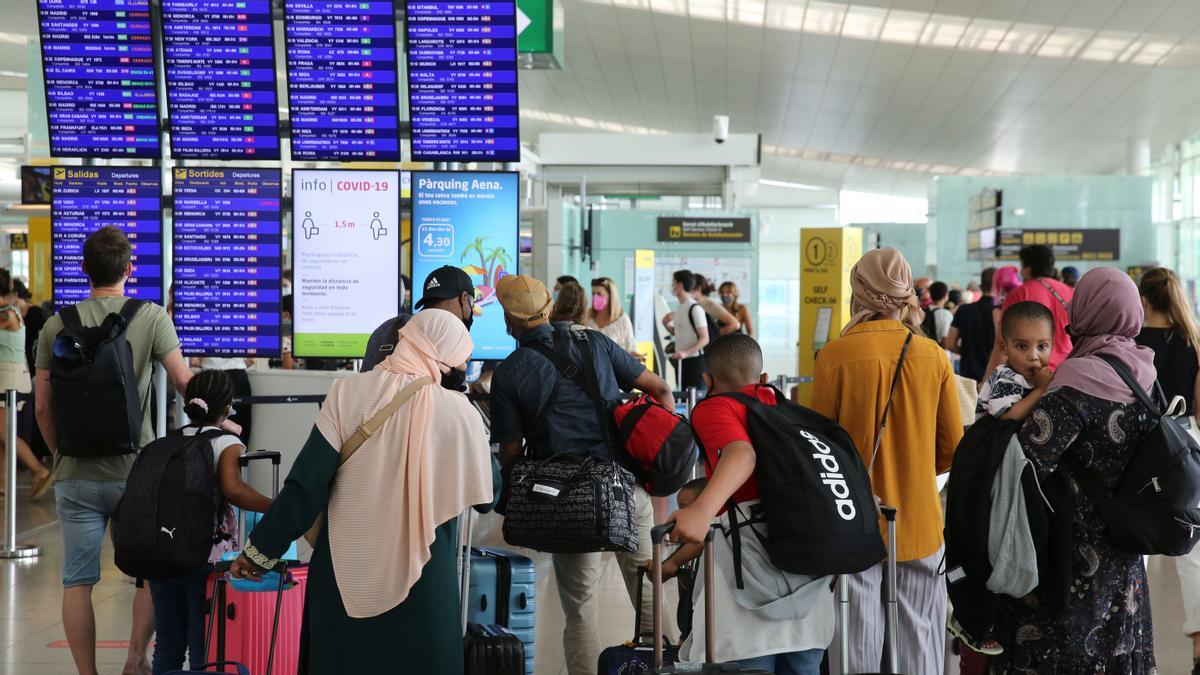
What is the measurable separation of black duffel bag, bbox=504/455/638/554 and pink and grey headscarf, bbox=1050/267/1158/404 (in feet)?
4.78

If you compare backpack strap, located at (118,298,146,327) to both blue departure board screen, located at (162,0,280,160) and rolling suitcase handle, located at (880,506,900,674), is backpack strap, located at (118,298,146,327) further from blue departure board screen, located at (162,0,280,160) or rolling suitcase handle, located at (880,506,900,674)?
rolling suitcase handle, located at (880,506,900,674)

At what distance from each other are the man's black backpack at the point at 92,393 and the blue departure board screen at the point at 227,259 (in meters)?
1.92

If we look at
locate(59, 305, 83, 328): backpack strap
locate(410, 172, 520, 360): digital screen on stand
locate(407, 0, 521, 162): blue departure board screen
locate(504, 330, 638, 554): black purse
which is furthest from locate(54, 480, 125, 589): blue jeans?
locate(407, 0, 521, 162): blue departure board screen

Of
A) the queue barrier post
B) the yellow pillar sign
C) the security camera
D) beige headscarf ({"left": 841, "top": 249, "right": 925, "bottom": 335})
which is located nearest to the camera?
beige headscarf ({"left": 841, "top": 249, "right": 925, "bottom": 335})

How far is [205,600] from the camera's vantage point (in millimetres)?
4059

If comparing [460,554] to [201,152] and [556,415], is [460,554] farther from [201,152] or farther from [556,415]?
[201,152]

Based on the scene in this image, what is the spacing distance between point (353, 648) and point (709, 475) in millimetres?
1030

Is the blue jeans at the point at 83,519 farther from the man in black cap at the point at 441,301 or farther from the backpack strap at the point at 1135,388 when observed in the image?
the backpack strap at the point at 1135,388

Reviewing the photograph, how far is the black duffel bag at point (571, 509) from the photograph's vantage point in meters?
3.92

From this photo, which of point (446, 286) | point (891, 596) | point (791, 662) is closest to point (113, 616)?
point (446, 286)

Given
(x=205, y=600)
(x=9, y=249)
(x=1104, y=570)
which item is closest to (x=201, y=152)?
(x=205, y=600)

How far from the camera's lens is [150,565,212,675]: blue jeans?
4043mm

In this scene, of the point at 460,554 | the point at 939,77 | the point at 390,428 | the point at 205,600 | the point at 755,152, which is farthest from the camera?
the point at 939,77

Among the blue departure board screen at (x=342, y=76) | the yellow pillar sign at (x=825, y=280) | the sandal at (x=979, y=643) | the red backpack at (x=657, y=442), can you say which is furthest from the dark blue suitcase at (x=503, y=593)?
the yellow pillar sign at (x=825, y=280)
